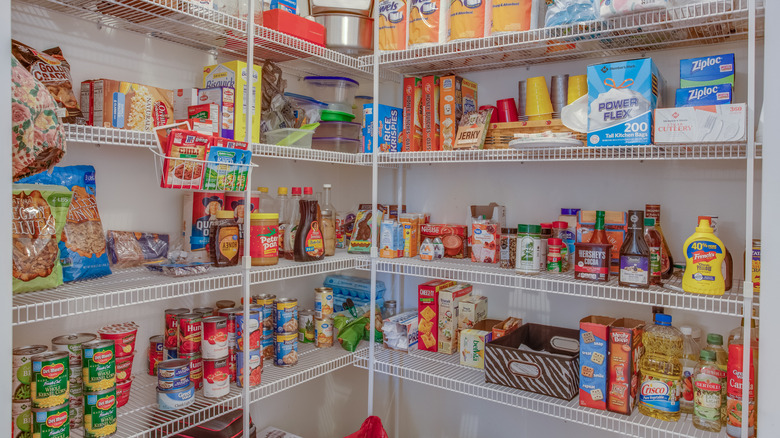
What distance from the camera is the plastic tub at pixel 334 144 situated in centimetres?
227

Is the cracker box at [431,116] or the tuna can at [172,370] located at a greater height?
the cracker box at [431,116]

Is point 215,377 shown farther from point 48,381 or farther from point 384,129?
point 384,129

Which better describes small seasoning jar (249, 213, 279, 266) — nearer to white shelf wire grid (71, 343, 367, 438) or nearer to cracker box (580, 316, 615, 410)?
white shelf wire grid (71, 343, 367, 438)

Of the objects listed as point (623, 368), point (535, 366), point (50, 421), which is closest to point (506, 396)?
point (535, 366)

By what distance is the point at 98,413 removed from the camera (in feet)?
4.43

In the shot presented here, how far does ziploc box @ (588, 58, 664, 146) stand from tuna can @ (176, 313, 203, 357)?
1.35m

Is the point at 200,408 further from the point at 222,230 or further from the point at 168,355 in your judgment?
the point at 222,230

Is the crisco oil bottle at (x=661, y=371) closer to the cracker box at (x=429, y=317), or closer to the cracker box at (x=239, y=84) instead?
the cracker box at (x=429, y=317)

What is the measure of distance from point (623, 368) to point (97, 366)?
148cm

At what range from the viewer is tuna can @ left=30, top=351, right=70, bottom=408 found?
1220 millimetres

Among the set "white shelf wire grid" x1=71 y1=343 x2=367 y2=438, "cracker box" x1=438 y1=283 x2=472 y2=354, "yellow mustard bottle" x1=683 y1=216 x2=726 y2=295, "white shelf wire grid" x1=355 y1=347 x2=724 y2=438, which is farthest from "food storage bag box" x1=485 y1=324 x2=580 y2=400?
"white shelf wire grid" x1=71 y1=343 x2=367 y2=438

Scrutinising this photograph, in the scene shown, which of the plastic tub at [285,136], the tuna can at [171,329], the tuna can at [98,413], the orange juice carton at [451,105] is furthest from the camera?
the orange juice carton at [451,105]

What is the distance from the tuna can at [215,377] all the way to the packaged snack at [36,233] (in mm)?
494

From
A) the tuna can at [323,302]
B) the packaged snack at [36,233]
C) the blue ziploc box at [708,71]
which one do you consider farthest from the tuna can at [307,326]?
the blue ziploc box at [708,71]
